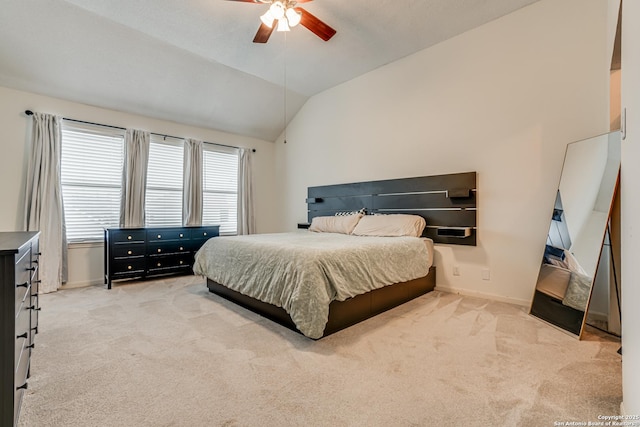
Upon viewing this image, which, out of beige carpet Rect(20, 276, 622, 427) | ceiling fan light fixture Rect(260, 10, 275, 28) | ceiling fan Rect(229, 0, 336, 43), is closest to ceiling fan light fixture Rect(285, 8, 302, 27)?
ceiling fan Rect(229, 0, 336, 43)

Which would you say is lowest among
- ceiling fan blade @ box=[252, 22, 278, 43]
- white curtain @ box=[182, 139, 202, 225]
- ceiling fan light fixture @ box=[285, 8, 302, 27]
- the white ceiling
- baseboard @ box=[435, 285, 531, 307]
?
baseboard @ box=[435, 285, 531, 307]

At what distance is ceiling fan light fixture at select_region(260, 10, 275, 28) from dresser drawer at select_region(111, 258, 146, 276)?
3567 mm

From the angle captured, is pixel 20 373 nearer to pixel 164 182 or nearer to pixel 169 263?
pixel 169 263

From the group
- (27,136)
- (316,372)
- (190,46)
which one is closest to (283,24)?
(190,46)

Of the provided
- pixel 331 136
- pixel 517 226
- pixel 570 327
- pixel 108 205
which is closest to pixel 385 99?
pixel 331 136

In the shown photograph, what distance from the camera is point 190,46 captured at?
12.2 feet

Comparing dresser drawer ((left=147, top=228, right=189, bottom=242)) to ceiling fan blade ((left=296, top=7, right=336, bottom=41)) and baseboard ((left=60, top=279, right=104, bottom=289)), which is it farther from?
ceiling fan blade ((left=296, top=7, right=336, bottom=41))

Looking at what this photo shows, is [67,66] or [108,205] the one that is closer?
[67,66]

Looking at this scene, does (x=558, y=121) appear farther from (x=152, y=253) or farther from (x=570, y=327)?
(x=152, y=253)

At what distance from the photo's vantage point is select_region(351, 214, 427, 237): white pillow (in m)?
3.69

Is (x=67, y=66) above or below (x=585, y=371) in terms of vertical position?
above

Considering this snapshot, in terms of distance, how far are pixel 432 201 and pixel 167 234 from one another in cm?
390

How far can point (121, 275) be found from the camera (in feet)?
13.3

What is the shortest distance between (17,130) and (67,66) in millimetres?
1040
